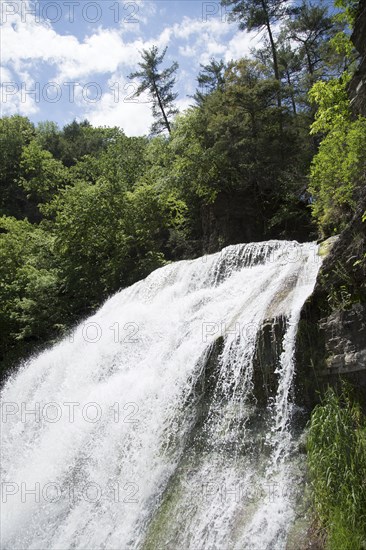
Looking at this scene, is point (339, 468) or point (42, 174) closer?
point (339, 468)

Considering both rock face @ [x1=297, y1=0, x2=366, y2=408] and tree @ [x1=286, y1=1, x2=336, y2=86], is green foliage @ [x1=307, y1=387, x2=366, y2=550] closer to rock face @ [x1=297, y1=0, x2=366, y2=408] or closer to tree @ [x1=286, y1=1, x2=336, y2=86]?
rock face @ [x1=297, y1=0, x2=366, y2=408]

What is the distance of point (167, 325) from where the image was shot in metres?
8.49

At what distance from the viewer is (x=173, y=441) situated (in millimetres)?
6121

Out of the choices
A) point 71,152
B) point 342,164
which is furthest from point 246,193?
point 71,152

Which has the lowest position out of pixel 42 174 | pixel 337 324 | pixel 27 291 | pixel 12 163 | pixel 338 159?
pixel 337 324

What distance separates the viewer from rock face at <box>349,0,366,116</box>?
31.7ft

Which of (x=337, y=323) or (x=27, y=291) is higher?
(x=27, y=291)

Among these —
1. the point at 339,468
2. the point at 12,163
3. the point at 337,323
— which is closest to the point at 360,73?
the point at 337,323

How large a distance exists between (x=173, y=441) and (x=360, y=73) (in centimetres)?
888

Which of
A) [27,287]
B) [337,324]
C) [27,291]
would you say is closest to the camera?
[337,324]

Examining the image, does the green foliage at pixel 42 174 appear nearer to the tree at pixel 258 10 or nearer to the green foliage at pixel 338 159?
the tree at pixel 258 10

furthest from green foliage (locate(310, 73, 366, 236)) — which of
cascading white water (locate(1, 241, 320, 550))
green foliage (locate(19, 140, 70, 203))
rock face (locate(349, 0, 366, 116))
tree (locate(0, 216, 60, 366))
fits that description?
green foliage (locate(19, 140, 70, 203))

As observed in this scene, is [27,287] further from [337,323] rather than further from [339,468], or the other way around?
[339,468]

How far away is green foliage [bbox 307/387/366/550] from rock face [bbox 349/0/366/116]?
269 inches
